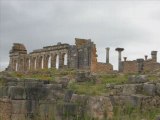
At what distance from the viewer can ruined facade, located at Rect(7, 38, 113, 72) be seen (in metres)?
47.5

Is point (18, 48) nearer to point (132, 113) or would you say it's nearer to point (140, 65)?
point (140, 65)

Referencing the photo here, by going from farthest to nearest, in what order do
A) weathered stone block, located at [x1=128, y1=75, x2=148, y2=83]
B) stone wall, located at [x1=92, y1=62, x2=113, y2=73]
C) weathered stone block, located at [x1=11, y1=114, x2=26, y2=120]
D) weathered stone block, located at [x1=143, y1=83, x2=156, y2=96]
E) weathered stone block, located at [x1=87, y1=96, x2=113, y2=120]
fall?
stone wall, located at [x1=92, y1=62, x2=113, y2=73] < weathered stone block, located at [x1=128, y1=75, x2=148, y2=83] < weathered stone block, located at [x1=143, y1=83, x2=156, y2=96] < weathered stone block, located at [x1=11, y1=114, x2=26, y2=120] < weathered stone block, located at [x1=87, y1=96, x2=113, y2=120]

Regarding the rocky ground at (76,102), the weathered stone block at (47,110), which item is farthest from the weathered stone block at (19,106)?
the weathered stone block at (47,110)

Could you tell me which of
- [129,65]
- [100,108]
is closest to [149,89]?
[100,108]

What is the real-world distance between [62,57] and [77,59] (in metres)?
2.45

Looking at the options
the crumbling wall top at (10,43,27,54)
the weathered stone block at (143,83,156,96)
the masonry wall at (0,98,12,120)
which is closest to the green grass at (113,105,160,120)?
the weathered stone block at (143,83,156,96)

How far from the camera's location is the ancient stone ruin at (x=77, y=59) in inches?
1797

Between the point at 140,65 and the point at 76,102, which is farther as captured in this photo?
the point at 140,65

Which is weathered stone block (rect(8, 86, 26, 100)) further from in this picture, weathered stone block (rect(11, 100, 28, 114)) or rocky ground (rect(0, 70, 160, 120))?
weathered stone block (rect(11, 100, 28, 114))

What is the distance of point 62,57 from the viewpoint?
166 ft

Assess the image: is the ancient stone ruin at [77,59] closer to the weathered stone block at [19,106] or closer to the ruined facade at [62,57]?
the ruined facade at [62,57]

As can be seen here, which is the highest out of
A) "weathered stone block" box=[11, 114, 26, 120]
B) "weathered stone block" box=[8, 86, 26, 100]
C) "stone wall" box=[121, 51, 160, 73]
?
"stone wall" box=[121, 51, 160, 73]

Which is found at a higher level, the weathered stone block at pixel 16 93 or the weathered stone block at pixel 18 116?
Answer: the weathered stone block at pixel 16 93

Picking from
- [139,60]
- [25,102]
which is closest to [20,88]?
[25,102]
